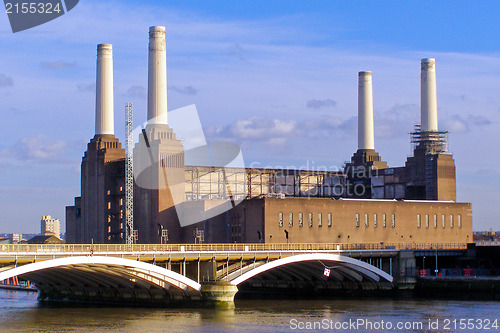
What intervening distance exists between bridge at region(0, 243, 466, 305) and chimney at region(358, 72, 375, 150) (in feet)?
125

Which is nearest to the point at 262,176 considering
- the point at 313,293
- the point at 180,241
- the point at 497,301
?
the point at 180,241

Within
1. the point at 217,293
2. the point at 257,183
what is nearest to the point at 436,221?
the point at 257,183

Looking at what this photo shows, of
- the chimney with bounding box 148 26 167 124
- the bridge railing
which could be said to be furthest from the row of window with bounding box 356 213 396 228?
the chimney with bounding box 148 26 167 124

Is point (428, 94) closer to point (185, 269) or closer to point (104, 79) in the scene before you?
point (104, 79)

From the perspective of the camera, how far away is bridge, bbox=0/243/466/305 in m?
67.9

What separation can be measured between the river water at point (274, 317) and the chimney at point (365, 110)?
51.5 m

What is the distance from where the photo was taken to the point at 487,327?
2506 inches

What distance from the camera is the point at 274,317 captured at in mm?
70625

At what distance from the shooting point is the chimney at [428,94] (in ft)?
407

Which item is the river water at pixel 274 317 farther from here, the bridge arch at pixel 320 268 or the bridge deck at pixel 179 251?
the bridge deck at pixel 179 251

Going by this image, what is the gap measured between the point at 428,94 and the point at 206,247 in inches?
2112

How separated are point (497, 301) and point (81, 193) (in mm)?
57327

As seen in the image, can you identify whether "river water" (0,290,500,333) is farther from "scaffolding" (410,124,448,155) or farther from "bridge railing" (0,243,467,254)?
"scaffolding" (410,124,448,155)

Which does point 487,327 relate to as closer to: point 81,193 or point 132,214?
point 132,214
